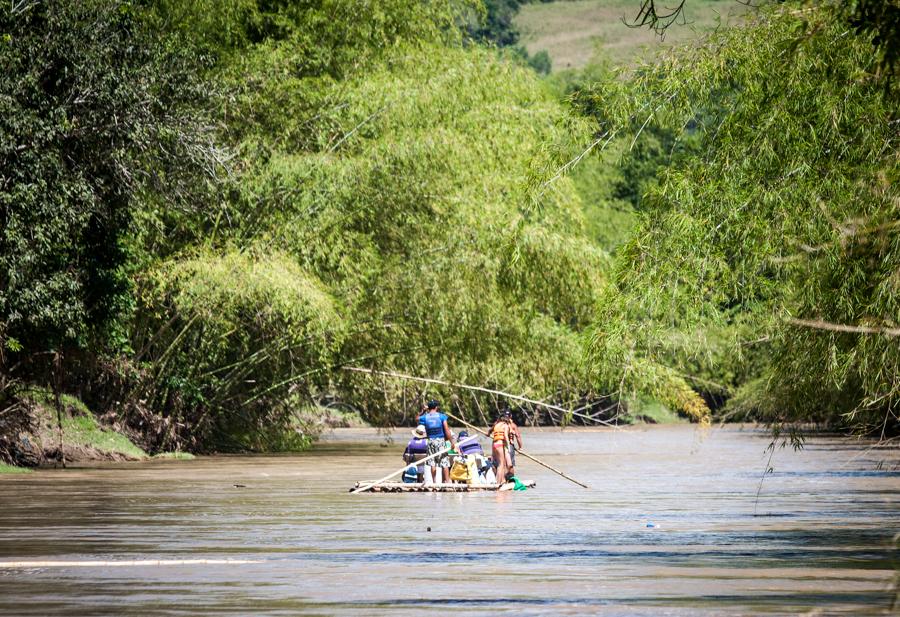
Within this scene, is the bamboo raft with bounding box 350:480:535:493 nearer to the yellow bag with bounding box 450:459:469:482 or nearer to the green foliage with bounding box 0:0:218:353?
the yellow bag with bounding box 450:459:469:482

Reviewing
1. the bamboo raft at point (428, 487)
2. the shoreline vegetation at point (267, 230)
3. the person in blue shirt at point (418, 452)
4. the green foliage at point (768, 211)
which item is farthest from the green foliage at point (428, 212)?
the green foliage at point (768, 211)

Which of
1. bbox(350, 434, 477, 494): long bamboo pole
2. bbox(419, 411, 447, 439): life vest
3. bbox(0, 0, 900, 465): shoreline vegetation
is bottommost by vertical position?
bbox(350, 434, 477, 494): long bamboo pole

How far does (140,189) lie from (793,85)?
17.5 metres

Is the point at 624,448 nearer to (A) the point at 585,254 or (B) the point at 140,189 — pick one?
(A) the point at 585,254

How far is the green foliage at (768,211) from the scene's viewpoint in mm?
13625

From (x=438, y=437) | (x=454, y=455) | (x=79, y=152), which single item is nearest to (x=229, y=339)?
(x=79, y=152)

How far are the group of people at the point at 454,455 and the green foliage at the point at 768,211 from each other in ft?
36.9

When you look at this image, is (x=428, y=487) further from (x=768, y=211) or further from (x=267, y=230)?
(x=768, y=211)

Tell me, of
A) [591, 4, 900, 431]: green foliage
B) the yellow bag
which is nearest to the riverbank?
the yellow bag

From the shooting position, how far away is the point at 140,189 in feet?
97.3

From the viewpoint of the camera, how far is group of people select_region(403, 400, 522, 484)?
26.7 meters

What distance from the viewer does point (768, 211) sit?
1439 centimetres

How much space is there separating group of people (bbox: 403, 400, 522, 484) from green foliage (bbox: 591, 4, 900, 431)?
36.9 feet

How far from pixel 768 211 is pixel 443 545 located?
15.4 feet
